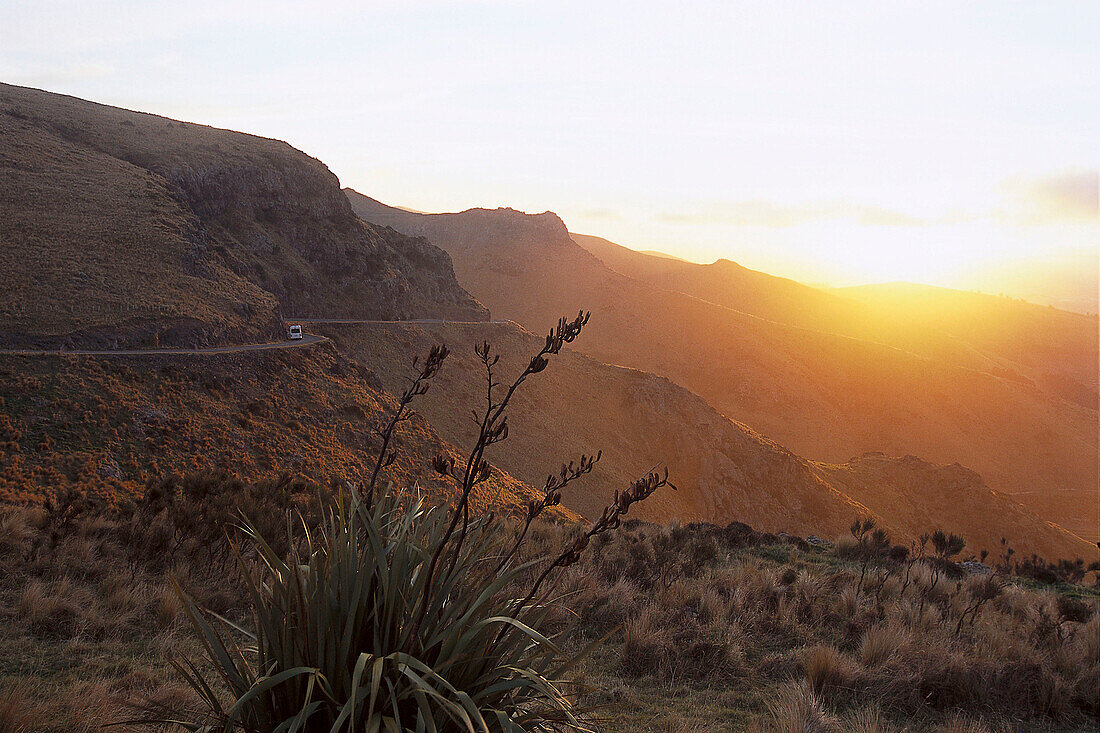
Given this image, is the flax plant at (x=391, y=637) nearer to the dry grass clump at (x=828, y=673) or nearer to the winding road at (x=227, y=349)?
the dry grass clump at (x=828, y=673)

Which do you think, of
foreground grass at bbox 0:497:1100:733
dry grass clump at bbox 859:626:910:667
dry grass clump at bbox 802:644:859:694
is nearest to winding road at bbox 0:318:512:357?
foreground grass at bbox 0:497:1100:733

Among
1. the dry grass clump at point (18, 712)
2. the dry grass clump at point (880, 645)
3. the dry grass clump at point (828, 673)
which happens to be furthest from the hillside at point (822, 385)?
the dry grass clump at point (18, 712)

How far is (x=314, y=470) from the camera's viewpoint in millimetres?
25688

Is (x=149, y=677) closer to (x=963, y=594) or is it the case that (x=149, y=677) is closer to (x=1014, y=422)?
(x=963, y=594)

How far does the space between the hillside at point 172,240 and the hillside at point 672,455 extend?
701 cm

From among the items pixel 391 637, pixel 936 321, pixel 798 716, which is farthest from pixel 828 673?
pixel 936 321

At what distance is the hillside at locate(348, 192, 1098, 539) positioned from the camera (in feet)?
221

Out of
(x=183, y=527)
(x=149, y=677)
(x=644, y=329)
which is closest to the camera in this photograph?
(x=149, y=677)

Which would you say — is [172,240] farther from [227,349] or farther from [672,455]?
[672,455]

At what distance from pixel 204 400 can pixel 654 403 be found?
105 feet

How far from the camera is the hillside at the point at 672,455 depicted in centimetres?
4081

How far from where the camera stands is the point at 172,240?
33.6 metres

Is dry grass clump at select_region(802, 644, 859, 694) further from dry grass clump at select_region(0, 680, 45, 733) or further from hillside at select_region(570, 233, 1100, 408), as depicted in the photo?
hillside at select_region(570, 233, 1100, 408)

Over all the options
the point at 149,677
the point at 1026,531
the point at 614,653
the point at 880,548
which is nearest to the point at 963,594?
the point at 880,548
